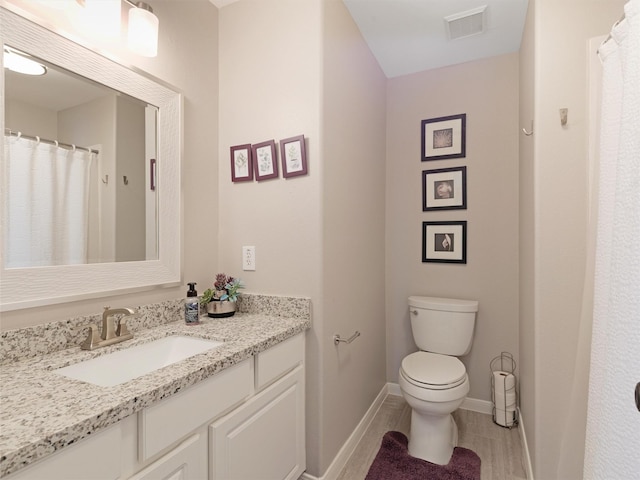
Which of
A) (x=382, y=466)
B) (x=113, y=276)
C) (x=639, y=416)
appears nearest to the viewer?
(x=639, y=416)

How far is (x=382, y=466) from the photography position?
1.73m

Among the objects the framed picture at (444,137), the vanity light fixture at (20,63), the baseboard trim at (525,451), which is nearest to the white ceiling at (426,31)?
the framed picture at (444,137)

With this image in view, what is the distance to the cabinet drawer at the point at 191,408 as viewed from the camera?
2.64 feet

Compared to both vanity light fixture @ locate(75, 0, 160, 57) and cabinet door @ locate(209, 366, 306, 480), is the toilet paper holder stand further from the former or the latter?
vanity light fixture @ locate(75, 0, 160, 57)

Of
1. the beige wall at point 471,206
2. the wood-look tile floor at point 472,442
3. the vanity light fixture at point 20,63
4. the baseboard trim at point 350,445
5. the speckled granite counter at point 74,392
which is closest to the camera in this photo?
the speckled granite counter at point 74,392

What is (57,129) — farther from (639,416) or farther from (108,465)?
(639,416)

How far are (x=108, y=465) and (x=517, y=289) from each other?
2.34 meters

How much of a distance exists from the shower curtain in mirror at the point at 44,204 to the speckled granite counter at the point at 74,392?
0.29m

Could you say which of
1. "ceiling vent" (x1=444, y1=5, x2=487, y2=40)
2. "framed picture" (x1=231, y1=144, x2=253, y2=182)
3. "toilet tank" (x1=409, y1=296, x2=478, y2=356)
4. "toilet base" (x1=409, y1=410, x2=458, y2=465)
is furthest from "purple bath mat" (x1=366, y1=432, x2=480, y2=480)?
"ceiling vent" (x1=444, y1=5, x2=487, y2=40)

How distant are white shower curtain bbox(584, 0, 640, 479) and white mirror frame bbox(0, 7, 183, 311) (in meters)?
1.54

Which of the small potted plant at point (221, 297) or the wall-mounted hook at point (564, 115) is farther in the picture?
the small potted plant at point (221, 297)

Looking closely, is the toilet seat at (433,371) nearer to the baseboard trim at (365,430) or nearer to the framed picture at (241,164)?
the baseboard trim at (365,430)

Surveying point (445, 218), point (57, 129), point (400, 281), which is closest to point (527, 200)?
point (445, 218)

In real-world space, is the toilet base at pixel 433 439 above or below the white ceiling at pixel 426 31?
below
